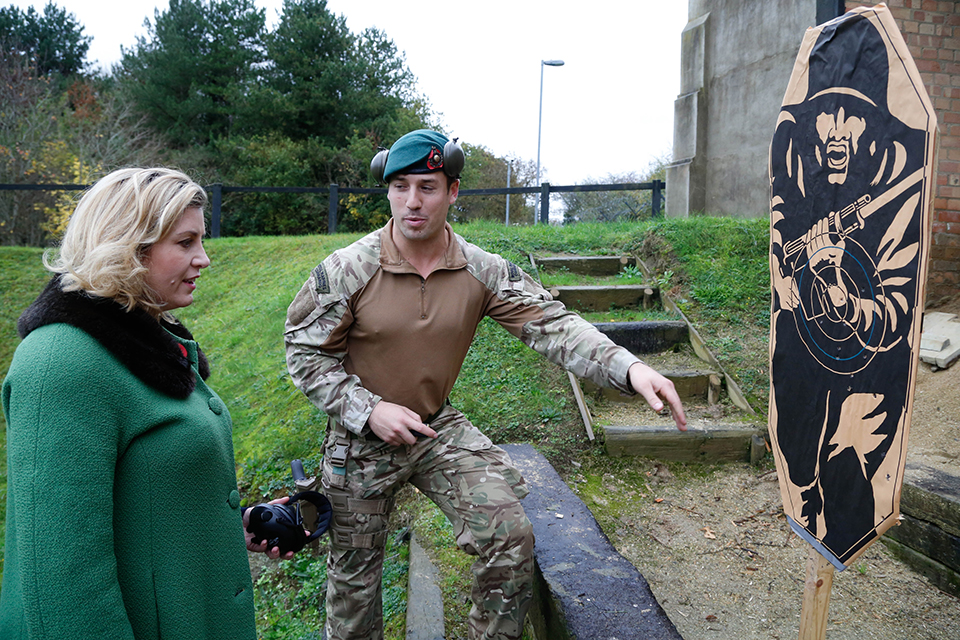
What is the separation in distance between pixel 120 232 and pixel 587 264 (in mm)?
6186

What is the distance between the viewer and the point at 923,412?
14.4 ft

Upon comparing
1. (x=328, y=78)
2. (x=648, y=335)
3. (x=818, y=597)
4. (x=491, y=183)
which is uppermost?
(x=328, y=78)

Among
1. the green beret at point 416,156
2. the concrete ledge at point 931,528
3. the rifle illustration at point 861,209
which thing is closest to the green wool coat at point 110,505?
the green beret at point 416,156

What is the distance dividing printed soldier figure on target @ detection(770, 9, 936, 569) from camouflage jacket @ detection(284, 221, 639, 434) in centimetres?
66

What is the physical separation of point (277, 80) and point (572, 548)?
24.5 m

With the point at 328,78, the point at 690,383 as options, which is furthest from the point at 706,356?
the point at 328,78

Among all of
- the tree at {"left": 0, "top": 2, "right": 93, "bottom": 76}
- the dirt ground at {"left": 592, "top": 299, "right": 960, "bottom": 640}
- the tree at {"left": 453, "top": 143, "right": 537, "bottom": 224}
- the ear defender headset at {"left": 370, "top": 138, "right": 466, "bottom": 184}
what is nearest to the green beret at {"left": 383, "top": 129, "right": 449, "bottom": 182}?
the ear defender headset at {"left": 370, "top": 138, "right": 466, "bottom": 184}

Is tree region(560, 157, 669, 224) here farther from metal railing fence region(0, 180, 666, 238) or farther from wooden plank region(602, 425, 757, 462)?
wooden plank region(602, 425, 757, 462)

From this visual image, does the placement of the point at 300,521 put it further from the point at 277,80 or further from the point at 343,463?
the point at 277,80

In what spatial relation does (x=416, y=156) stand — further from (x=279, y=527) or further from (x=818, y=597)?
(x=818, y=597)

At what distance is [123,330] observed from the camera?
1.48 metres

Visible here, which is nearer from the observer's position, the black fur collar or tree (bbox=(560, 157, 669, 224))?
the black fur collar

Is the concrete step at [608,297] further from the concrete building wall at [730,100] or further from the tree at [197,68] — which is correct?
the tree at [197,68]

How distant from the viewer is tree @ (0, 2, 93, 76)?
2914cm
